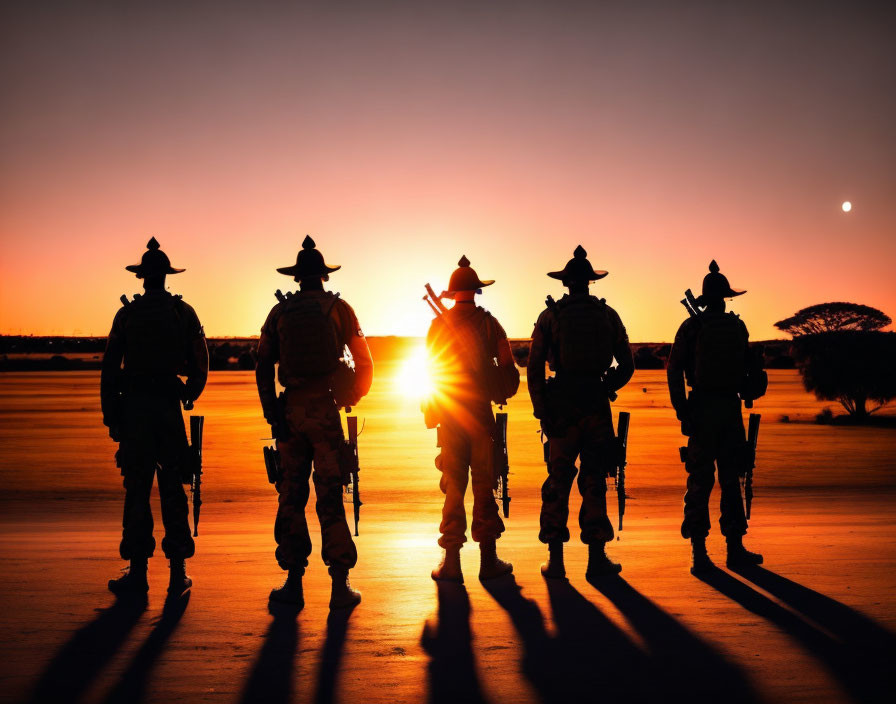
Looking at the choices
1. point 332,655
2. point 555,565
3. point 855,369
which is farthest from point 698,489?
point 855,369

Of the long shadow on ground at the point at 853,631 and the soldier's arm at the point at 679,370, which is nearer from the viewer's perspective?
the long shadow on ground at the point at 853,631

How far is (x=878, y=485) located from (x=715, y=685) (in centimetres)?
1135

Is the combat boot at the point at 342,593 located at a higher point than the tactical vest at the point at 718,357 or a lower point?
lower

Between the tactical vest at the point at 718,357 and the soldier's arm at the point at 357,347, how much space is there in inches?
109

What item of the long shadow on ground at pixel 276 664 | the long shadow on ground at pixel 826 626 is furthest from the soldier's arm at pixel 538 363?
the long shadow on ground at pixel 276 664

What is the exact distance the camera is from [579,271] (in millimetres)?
6984

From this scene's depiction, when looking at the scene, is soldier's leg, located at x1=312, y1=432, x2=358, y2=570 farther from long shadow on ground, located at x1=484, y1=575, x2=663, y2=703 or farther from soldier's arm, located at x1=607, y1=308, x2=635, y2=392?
soldier's arm, located at x1=607, y1=308, x2=635, y2=392

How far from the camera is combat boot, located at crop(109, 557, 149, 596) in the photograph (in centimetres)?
617

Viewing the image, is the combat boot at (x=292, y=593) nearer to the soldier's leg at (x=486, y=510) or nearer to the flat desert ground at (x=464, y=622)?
the flat desert ground at (x=464, y=622)

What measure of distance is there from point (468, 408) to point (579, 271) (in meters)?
1.49

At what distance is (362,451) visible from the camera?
741 inches

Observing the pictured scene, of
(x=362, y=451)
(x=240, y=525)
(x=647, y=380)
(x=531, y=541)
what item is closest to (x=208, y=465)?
(x=362, y=451)

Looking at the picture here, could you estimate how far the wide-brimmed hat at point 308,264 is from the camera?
635 centimetres

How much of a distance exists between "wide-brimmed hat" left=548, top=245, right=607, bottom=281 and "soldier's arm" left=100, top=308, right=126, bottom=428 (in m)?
3.51
